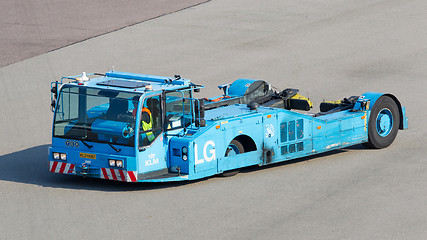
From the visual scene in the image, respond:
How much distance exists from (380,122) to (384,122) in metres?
0.15

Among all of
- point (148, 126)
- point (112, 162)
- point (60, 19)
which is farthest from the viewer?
point (60, 19)

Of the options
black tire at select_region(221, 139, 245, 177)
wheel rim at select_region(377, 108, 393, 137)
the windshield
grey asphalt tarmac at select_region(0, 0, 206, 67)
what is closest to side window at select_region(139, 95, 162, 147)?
the windshield

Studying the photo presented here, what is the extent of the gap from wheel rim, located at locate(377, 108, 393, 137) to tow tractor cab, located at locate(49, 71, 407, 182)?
7.16 ft

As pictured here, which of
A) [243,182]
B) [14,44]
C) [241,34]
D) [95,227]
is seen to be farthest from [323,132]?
[14,44]

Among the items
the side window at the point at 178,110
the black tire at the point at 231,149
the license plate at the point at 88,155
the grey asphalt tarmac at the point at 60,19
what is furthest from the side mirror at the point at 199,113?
the grey asphalt tarmac at the point at 60,19

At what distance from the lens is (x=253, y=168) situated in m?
18.1

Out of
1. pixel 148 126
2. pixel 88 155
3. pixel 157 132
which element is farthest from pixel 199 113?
pixel 88 155

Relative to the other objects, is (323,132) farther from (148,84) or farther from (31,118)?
(31,118)

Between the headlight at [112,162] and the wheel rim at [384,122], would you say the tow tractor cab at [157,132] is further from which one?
the wheel rim at [384,122]

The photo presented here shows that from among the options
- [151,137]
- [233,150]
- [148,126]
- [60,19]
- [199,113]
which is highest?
[60,19]

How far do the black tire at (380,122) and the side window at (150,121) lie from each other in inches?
224

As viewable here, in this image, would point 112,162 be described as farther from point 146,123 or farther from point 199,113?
point 199,113

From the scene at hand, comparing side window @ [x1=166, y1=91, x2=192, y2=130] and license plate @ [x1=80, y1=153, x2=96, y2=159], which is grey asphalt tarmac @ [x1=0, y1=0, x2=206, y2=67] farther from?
side window @ [x1=166, y1=91, x2=192, y2=130]

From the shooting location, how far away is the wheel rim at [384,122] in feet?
64.2
